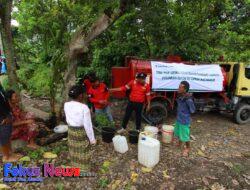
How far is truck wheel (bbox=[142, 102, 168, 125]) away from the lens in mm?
8266

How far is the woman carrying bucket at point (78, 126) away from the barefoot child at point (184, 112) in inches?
86.1

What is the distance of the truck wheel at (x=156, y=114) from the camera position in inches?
325

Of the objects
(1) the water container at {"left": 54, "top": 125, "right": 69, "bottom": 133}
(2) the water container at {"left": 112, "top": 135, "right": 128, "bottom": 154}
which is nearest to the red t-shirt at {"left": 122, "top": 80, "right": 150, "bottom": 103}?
(2) the water container at {"left": 112, "top": 135, "right": 128, "bottom": 154}

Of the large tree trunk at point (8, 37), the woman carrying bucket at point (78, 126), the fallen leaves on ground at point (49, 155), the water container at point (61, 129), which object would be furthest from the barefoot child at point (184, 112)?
the large tree trunk at point (8, 37)

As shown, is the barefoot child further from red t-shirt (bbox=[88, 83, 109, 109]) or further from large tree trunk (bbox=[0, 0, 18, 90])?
large tree trunk (bbox=[0, 0, 18, 90])

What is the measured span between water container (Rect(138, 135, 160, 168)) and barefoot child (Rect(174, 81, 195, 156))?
0.89 meters

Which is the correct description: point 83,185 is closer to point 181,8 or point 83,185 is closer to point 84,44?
point 84,44

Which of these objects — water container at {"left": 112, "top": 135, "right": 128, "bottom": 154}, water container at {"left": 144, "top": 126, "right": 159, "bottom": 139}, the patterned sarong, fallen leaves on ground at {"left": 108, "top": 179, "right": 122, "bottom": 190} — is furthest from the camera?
water container at {"left": 144, "top": 126, "right": 159, "bottom": 139}

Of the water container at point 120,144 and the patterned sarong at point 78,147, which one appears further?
the water container at point 120,144

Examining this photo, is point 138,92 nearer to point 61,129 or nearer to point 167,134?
point 167,134

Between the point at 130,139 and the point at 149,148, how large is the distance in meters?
1.16

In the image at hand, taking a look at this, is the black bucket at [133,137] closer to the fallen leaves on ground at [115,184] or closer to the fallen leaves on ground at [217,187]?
the fallen leaves on ground at [115,184]

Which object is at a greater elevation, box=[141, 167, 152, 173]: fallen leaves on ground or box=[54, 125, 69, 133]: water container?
box=[54, 125, 69, 133]: water container

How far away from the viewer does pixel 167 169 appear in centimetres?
576
